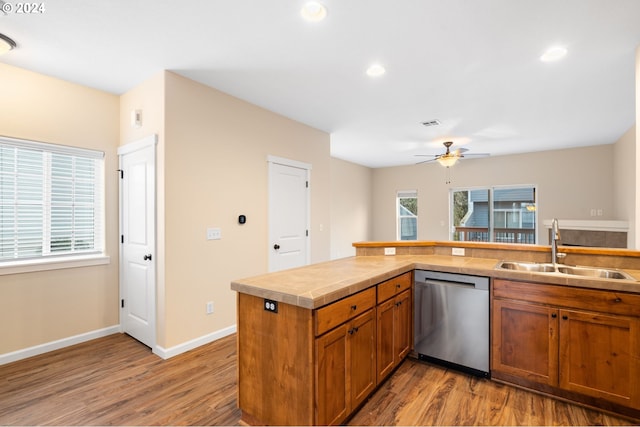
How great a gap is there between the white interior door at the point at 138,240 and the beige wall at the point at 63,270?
0.44 ft

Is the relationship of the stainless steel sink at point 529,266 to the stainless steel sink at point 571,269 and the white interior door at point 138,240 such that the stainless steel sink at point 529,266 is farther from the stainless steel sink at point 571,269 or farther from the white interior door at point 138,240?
the white interior door at point 138,240

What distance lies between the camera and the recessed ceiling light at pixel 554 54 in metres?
2.53

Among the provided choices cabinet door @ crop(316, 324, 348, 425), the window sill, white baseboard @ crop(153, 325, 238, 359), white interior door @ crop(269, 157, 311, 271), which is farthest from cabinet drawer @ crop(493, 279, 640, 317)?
the window sill

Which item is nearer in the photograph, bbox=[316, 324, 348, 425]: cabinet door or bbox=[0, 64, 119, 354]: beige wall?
bbox=[316, 324, 348, 425]: cabinet door

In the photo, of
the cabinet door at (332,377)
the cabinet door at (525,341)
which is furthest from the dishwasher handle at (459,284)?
the cabinet door at (332,377)

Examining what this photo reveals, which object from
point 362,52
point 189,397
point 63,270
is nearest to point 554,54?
point 362,52

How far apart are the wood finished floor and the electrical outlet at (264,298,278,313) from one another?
850 millimetres

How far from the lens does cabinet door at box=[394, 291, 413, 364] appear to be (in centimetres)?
245

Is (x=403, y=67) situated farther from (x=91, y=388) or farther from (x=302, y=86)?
(x=91, y=388)

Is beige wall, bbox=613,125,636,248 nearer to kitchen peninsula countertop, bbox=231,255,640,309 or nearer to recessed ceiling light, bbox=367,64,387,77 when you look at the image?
kitchen peninsula countertop, bbox=231,255,640,309

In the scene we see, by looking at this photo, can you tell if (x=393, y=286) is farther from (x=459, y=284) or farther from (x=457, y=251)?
(x=457, y=251)

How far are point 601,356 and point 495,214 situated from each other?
18.2ft

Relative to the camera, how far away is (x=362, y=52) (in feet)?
8.51

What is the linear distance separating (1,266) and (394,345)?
3519 mm
